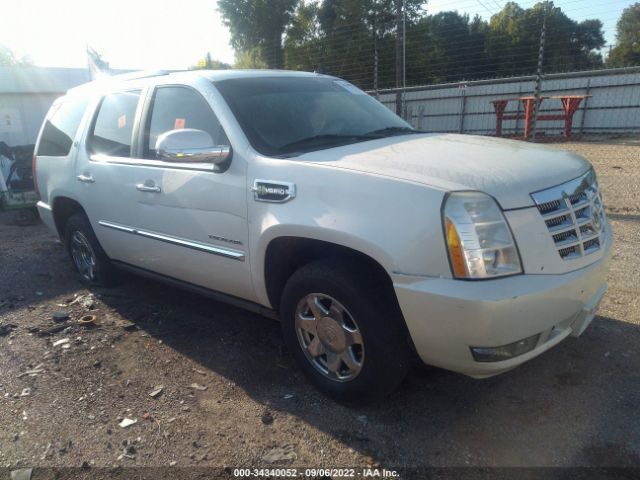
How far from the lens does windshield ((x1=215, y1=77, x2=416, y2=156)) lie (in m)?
3.21

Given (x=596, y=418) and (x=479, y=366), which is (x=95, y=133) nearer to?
(x=479, y=366)

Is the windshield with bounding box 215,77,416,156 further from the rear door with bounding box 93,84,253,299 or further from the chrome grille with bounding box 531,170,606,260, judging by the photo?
the chrome grille with bounding box 531,170,606,260

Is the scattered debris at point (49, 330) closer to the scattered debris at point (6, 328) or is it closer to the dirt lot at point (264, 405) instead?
the dirt lot at point (264, 405)

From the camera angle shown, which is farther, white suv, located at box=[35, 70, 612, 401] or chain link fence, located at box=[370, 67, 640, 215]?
chain link fence, located at box=[370, 67, 640, 215]

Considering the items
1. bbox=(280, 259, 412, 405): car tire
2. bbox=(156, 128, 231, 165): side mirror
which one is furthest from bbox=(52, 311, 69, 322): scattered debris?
bbox=(280, 259, 412, 405): car tire

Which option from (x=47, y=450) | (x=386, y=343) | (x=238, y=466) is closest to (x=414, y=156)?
(x=386, y=343)

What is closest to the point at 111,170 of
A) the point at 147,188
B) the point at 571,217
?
the point at 147,188

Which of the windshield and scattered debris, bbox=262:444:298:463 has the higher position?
the windshield

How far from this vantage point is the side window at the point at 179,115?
11.1ft

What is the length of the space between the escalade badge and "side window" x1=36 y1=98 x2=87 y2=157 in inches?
102

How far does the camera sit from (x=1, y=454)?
2.72m

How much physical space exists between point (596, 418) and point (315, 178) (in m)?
1.94

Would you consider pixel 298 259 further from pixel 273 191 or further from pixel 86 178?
pixel 86 178

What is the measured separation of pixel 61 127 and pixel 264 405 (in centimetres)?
353
